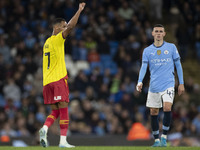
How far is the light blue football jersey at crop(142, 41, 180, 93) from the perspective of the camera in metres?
10.8

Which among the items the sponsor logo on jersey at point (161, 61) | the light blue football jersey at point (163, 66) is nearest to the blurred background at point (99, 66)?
the light blue football jersey at point (163, 66)

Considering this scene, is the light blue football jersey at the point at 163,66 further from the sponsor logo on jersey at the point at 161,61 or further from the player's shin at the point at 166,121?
the player's shin at the point at 166,121

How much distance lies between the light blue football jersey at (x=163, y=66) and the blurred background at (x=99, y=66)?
4508mm

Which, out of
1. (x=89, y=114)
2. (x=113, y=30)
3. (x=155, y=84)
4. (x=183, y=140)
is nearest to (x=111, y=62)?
(x=113, y=30)

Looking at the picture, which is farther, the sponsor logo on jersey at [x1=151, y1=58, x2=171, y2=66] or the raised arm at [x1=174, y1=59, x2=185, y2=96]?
the sponsor logo on jersey at [x1=151, y1=58, x2=171, y2=66]

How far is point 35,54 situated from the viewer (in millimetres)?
19172

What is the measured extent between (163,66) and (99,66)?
28.8 ft

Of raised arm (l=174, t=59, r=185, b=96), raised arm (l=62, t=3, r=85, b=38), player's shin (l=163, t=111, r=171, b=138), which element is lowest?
player's shin (l=163, t=111, r=171, b=138)

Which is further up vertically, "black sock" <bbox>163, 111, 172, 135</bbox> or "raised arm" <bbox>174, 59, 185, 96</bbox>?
"raised arm" <bbox>174, 59, 185, 96</bbox>

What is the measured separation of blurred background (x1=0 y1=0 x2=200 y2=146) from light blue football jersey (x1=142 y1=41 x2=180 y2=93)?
451cm

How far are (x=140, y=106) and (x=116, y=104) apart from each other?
929 millimetres

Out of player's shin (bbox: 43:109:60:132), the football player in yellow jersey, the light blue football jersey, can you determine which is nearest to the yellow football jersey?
the football player in yellow jersey

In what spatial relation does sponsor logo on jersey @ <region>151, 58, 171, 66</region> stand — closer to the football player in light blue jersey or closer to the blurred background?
the football player in light blue jersey

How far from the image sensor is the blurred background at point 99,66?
55.9ft
